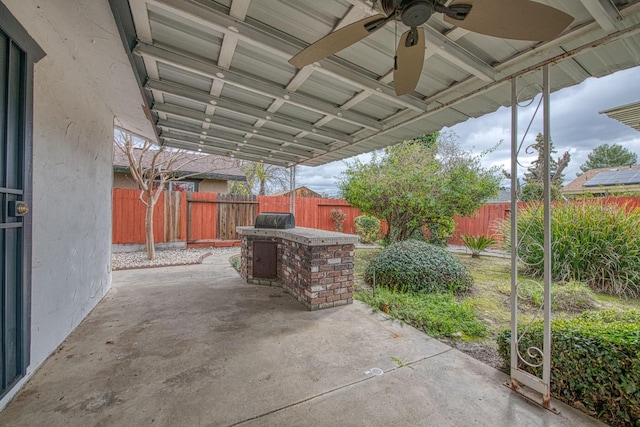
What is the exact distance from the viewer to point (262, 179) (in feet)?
52.2

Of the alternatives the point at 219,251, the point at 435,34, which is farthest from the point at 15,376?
the point at 219,251

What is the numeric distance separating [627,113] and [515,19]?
2.60 meters

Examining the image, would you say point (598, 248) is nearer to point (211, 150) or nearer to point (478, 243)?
point (478, 243)

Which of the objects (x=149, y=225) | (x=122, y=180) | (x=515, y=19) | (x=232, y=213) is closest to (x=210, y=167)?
(x=122, y=180)

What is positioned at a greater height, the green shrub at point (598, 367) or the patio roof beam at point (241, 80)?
the patio roof beam at point (241, 80)

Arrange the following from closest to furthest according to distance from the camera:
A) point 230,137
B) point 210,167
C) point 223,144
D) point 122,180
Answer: point 230,137, point 223,144, point 122,180, point 210,167

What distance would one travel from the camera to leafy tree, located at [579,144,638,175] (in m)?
21.8

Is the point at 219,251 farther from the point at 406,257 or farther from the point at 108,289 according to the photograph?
the point at 406,257

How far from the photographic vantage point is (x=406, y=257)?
4461 mm

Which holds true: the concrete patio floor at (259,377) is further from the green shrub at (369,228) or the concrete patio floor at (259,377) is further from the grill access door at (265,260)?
the green shrub at (369,228)

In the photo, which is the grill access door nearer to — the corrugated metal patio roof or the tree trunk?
the corrugated metal patio roof

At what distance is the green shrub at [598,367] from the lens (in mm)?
1559

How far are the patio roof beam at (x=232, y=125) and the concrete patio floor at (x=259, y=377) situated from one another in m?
2.57

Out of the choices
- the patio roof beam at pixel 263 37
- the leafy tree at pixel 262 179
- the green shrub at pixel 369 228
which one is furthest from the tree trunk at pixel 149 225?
the leafy tree at pixel 262 179
